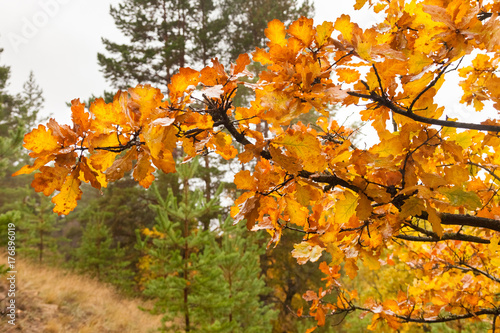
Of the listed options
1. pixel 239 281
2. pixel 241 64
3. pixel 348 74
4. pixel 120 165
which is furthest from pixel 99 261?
pixel 348 74

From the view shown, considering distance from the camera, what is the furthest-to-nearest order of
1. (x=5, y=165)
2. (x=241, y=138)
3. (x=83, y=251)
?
(x=83, y=251), (x=5, y=165), (x=241, y=138)

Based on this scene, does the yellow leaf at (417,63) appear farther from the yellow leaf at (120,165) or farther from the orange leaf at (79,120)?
the orange leaf at (79,120)

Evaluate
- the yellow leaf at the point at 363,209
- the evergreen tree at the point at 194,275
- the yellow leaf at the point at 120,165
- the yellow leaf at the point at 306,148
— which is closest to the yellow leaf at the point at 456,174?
the yellow leaf at the point at 363,209

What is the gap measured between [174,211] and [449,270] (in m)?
3.63

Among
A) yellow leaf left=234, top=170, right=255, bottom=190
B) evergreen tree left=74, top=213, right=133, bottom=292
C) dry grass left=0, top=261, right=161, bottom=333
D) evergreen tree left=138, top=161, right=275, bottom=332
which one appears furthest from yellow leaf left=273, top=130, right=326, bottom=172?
evergreen tree left=74, top=213, right=133, bottom=292

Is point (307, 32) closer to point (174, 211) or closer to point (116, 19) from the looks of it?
point (174, 211)

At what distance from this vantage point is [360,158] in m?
0.81

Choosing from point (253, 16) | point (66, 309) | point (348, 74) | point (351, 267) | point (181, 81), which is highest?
point (253, 16)

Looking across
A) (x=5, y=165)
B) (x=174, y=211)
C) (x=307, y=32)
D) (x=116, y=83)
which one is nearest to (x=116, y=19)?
(x=116, y=83)

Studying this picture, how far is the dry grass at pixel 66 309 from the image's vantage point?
14.5 ft

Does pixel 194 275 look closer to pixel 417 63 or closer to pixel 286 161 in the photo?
pixel 286 161

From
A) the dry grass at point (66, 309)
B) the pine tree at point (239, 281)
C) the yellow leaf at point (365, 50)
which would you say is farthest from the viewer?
the pine tree at point (239, 281)

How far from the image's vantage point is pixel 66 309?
5355 millimetres

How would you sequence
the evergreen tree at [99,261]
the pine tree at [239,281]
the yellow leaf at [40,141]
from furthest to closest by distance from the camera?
the evergreen tree at [99,261] → the pine tree at [239,281] → the yellow leaf at [40,141]
